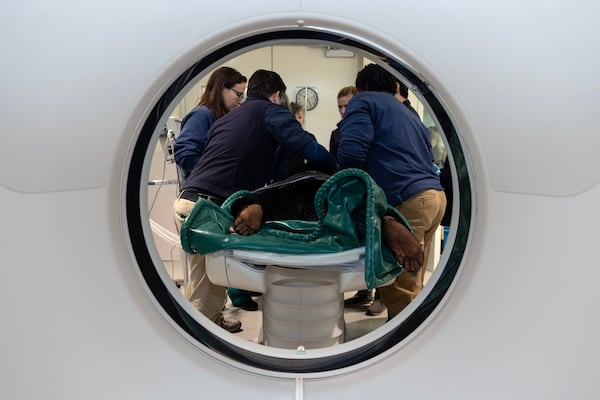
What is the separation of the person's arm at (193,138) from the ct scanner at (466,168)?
95 centimetres

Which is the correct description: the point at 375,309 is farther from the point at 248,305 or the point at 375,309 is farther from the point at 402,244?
the point at 402,244

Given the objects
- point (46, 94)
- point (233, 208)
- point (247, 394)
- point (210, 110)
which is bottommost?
point (247, 394)

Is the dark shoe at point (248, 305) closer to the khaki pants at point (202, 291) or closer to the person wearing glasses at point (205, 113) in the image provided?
the khaki pants at point (202, 291)

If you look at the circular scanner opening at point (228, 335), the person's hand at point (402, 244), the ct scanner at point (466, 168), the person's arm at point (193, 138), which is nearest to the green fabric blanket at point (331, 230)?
the person's hand at point (402, 244)

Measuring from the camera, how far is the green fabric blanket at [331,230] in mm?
1134

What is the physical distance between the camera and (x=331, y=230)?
1.21 metres

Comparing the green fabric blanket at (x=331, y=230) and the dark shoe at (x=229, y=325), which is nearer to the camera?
the green fabric blanket at (x=331, y=230)

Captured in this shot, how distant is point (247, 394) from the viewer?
2.72 ft

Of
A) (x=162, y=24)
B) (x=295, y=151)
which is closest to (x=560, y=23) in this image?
(x=162, y=24)

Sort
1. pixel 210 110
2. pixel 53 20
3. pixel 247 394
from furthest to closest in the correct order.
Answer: pixel 210 110 → pixel 247 394 → pixel 53 20

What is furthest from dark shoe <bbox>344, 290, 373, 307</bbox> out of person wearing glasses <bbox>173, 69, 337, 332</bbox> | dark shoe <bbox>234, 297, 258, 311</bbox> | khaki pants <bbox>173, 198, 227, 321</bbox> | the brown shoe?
person wearing glasses <bbox>173, 69, 337, 332</bbox>

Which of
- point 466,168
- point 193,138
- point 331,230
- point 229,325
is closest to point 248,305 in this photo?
point 229,325

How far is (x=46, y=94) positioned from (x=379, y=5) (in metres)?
0.49

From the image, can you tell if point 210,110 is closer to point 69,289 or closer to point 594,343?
point 69,289
